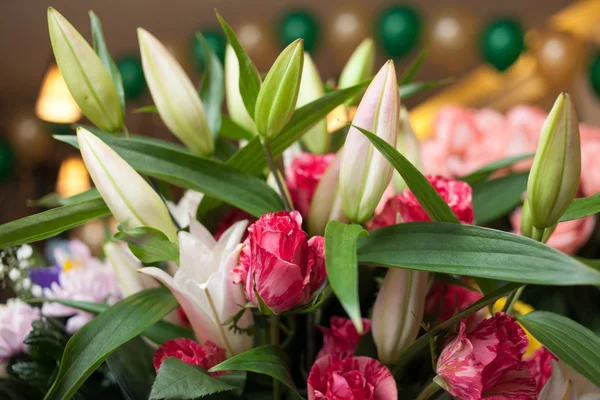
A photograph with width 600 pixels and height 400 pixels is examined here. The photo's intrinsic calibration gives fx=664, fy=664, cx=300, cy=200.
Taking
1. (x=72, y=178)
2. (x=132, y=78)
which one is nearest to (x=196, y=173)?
(x=132, y=78)

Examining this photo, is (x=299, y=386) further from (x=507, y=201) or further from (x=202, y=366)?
(x=507, y=201)

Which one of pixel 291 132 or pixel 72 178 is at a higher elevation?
pixel 291 132

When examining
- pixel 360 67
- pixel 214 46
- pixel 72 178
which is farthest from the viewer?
pixel 72 178

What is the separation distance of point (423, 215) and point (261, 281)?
10 cm

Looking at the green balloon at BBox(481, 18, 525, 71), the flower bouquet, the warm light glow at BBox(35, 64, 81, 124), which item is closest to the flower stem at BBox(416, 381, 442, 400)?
the flower bouquet

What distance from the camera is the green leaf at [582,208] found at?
319mm

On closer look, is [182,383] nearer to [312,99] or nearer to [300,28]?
[312,99]

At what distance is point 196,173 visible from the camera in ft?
1.14

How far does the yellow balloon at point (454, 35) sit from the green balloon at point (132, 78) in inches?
41.2

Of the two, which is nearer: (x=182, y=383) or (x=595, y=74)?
(x=182, y=383)

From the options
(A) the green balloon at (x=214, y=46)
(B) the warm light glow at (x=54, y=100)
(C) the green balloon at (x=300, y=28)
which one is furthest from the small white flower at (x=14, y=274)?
(C) the green balloon at (x=300, y=28)

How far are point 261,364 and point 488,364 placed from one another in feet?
0.34

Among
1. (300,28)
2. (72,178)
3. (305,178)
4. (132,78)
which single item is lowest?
(72,178)

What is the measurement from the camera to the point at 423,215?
355 millimetres
